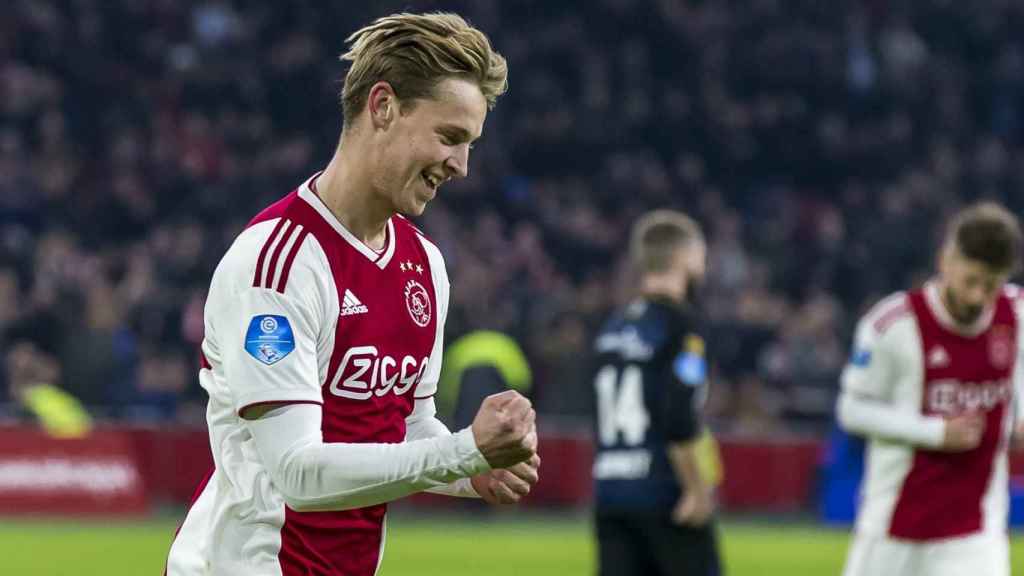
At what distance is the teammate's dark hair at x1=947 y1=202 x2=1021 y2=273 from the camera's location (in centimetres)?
655

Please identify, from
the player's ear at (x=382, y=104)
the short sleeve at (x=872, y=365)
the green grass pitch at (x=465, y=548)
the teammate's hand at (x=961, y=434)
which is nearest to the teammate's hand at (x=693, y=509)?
the short sleeve at (x=872, y=365)

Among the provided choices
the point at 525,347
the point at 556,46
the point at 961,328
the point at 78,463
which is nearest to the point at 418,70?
the point at 961,328

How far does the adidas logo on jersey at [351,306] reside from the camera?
372 centimetres

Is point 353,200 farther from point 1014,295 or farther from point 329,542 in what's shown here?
point 1014,295

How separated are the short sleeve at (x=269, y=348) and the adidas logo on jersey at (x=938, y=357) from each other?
12.4ft

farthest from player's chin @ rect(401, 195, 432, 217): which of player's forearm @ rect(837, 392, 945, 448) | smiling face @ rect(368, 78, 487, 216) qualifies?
player's forearm @ rect(837, 392, 945, 448)

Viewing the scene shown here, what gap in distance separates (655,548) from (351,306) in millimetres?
3982

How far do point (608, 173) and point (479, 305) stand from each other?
4.89 m

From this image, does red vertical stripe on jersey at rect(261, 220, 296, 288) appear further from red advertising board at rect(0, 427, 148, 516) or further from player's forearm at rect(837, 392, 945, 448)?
red advertising board at rect(0, 427, 148, 516)

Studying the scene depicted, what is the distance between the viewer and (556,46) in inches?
987

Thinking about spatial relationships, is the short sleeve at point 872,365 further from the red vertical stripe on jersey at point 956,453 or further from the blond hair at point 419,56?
the blond hair at point 419,56

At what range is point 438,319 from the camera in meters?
4.04

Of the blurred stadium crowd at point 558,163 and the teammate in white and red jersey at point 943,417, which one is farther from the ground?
the blurred stadium crowd at point 558,163

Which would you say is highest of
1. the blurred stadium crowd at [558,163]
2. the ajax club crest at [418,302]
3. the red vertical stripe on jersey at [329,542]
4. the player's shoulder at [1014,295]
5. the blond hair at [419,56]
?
the blurred stadium crowd at [558,163]
